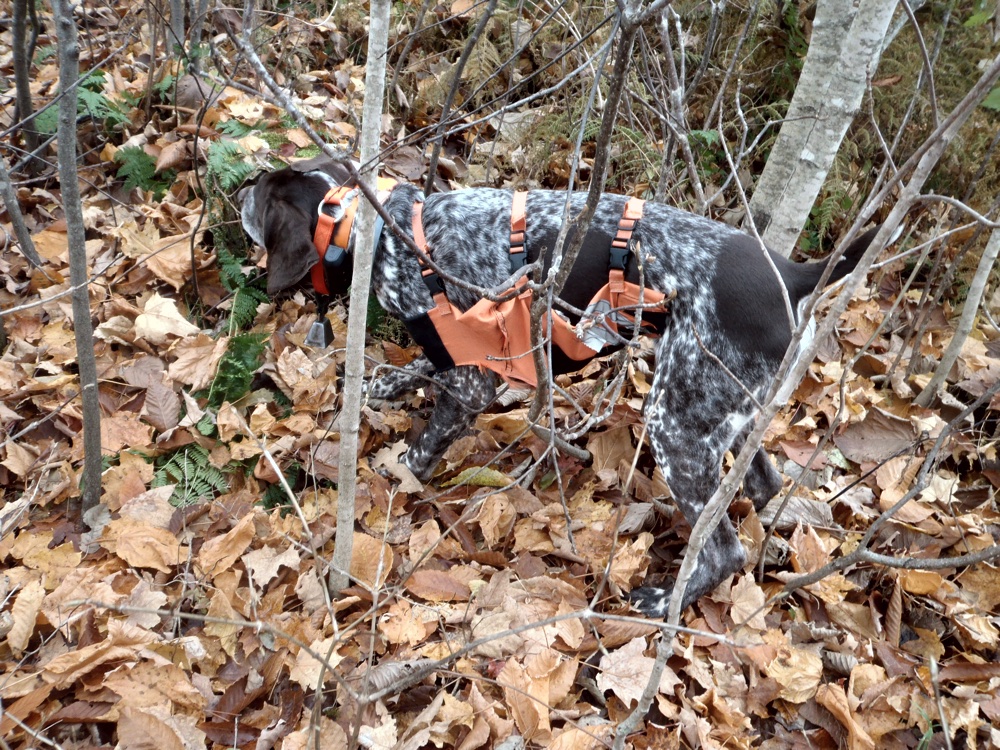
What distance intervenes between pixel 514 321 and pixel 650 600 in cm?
140

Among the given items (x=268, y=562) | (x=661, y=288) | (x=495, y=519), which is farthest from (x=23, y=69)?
(x=661, y=288)

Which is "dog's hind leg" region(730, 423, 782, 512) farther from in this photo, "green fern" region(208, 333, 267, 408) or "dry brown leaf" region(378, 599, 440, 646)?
"green fern" region(208, 333, 267, 408)

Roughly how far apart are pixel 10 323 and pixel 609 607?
349 cm

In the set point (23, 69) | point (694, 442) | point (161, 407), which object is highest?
point (23, 69)

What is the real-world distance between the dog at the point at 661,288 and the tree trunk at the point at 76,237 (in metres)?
1.02

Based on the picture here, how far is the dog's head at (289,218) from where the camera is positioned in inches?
142

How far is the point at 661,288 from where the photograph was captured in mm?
3254

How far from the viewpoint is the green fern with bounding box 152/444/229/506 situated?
3377mm

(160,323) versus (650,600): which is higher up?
(160,323)

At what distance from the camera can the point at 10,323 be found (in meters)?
4.00

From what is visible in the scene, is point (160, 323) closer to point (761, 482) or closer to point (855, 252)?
point (761, 482)

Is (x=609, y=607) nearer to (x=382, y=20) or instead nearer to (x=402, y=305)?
(x=402, y=305)

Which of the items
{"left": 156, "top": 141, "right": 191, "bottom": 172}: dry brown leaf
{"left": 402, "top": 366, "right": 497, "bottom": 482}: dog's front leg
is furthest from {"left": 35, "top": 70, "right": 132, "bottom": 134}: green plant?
{"left": 402, "top": 366, "right": 497, "bottom": 482}: dog's front leg

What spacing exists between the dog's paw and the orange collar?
205 centimetres
